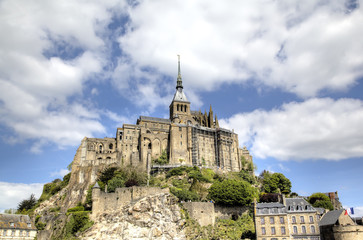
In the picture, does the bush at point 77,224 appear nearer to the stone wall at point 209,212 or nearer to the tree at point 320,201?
the stone wall at point 209,212

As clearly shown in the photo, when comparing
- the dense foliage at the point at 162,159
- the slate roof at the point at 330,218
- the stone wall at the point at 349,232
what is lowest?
the stone wall at the point at 349,232

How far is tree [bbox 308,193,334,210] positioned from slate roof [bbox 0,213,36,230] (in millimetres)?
46434

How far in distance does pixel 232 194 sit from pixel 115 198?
17.7 m

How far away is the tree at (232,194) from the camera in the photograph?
5025 centimetres

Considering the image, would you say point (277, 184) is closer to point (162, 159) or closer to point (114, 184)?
point (162, 159)

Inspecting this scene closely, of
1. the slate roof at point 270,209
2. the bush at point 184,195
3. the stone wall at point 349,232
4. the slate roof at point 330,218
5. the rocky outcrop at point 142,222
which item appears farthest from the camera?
the bush at point 184,195

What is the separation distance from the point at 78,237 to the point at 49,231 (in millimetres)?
7406

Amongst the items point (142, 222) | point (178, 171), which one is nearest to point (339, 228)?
point (142, 222)

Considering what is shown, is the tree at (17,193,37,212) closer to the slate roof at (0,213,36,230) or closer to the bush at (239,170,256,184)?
the slate roof at (0,213,36,230)

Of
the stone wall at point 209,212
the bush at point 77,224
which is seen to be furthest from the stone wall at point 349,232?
the bush at point 77,224

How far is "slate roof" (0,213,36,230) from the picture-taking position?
49.5 meters

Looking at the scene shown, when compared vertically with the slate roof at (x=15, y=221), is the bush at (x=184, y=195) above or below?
above

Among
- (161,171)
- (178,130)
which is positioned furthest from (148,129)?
(161,171)

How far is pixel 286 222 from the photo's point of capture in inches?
1688
